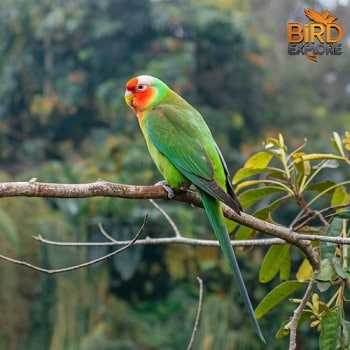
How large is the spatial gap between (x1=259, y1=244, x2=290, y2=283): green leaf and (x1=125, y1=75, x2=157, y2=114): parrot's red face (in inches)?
16.6

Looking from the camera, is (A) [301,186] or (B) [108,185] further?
(A) [301,186]

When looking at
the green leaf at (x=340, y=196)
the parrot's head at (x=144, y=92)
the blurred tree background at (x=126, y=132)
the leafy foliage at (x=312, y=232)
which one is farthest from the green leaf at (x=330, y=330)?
the blurred tree background at (x=126, y=132)

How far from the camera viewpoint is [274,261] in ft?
5.13

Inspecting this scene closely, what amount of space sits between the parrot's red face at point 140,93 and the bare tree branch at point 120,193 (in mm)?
286

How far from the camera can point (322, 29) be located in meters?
2.32

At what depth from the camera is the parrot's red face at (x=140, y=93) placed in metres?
1.66

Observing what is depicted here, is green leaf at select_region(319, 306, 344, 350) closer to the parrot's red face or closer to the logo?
the parrot's red face

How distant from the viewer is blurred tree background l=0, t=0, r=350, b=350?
14.8ft

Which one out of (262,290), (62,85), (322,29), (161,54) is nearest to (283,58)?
(161,54)

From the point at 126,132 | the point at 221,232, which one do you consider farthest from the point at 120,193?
the point at 126,132

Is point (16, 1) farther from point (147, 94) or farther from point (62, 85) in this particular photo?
point (147, 94)

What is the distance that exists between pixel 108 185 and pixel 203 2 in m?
7.69

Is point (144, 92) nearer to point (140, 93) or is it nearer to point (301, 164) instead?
point (140, 93)

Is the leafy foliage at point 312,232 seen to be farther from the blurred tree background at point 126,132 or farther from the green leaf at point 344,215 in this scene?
the blurred tree background at point 126,132
